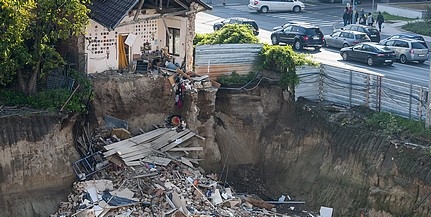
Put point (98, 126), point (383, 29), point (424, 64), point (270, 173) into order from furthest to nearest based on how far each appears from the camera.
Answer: point (383, 29) < point (424, 64) < point (270, 173) < point (98, 126)

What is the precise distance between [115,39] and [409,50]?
1829 cm

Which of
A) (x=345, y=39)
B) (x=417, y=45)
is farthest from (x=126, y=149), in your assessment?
(x=345, y=39)

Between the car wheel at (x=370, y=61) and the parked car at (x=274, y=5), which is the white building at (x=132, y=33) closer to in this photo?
the car wheel at (x=370, y=61)

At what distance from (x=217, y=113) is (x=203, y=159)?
8.16 ft

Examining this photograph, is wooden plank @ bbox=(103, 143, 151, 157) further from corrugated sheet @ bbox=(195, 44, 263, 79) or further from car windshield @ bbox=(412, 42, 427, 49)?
car windshield @ bbox=(412, 42, 427, 49)

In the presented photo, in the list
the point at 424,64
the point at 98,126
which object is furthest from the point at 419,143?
the point at 424,64

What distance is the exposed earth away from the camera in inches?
1219

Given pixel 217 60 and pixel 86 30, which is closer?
pixel 86 30

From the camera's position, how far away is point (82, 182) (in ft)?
103

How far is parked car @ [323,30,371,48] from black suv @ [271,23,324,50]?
3.85ft

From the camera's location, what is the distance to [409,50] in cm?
4638

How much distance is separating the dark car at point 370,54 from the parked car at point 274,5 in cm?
1761

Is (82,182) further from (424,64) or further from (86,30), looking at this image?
(424,64)

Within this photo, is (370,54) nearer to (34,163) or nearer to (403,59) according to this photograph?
(403,59)
